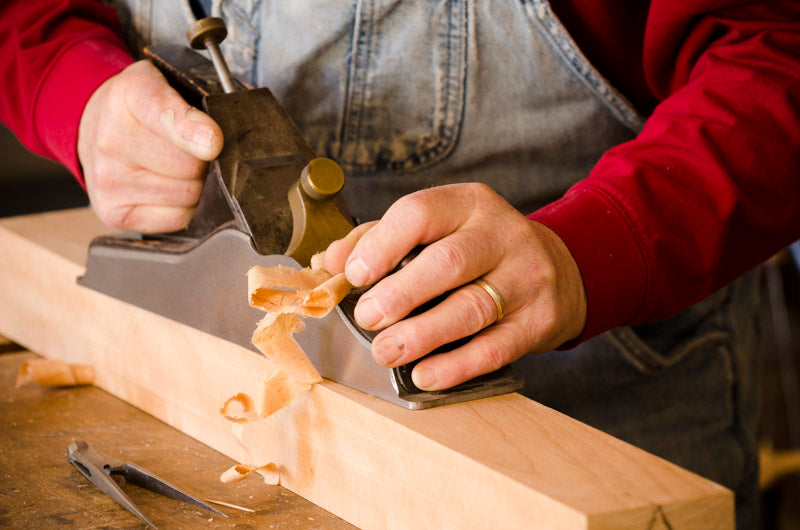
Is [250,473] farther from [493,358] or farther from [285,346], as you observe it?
[493,358]

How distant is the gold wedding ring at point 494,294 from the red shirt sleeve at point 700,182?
0.13 metres

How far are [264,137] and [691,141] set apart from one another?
0.51 meters

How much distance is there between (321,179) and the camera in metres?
0.91

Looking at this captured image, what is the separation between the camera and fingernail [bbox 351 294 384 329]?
0.77 meters

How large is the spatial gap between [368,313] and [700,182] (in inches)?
16.8

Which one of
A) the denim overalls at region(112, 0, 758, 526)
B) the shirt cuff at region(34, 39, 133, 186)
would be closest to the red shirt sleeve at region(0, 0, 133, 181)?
the shirt cuff at region(34, 39, 133, 186)

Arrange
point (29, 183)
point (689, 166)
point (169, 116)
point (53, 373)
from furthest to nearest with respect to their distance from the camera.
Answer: point (29, 183)
point (53, 373)
point (169, 116)
point (689, 166)

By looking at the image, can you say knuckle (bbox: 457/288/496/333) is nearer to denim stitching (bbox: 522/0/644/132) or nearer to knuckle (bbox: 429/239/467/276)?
knuckle (bbox: 429/239/467/276)

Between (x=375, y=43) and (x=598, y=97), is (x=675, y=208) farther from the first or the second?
(x=375, y=43)

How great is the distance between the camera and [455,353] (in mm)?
780

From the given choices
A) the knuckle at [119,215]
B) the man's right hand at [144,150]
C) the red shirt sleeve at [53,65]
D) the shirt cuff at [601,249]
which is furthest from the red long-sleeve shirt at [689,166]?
the red shirt sleeve at [53,65]

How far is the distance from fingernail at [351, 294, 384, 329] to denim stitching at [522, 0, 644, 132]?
58 cm

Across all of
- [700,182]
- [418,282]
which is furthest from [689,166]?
[418,282]

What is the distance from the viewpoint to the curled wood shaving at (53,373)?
112cm
